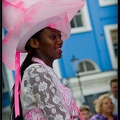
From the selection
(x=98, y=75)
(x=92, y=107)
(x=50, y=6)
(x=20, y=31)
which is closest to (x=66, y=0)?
(x=50, y=6)

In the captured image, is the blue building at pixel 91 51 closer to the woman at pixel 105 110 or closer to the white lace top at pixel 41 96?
the woman at pixel 105 110

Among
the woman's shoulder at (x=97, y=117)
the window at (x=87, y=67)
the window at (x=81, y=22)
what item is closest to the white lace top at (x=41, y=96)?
the woman's shoulder at (x=97, y=117)

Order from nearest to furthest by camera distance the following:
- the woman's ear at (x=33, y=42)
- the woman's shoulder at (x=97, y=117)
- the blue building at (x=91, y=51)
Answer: the woman's ear at (x=33, y=42)
the woman's shoulder at (x=97, y=117)
the blue building at (x=91, y=51)

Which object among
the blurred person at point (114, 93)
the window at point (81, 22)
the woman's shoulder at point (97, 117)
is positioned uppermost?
the window at point (81, 22)

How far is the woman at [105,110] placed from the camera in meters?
2.32

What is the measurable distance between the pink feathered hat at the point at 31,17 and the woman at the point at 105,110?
1.21 m

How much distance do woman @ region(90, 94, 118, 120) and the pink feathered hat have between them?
3.98ft

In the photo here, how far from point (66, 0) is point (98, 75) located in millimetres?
2230

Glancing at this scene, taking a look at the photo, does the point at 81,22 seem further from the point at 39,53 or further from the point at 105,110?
the point at 39,53

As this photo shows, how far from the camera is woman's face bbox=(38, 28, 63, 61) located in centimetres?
111

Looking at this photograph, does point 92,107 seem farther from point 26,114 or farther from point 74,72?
point 26,114

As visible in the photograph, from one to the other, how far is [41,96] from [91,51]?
6.69 feet

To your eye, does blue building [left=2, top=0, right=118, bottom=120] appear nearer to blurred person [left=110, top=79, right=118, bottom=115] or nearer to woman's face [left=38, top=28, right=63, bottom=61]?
blurred person [left=110, top=79, right=118, bottom=115]

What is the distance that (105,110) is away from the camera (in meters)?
2.37
